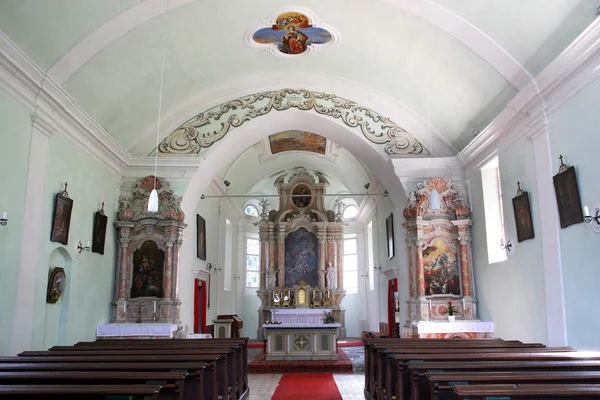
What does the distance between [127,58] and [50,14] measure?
73.6 inches

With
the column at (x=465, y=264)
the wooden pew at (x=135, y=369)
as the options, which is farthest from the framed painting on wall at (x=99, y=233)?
the column at (x=465, y=264)

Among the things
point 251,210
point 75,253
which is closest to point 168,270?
point 75,253

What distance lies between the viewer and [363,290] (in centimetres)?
1948

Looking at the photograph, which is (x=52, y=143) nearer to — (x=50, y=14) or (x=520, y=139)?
(x=50, y=14)

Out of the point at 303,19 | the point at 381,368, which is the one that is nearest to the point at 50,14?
the point at 303,19

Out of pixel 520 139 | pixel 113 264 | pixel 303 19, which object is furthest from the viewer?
pixel 113 264

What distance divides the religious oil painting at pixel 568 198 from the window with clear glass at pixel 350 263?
14.1m

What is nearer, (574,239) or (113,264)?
(574,239)

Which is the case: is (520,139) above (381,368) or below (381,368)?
above

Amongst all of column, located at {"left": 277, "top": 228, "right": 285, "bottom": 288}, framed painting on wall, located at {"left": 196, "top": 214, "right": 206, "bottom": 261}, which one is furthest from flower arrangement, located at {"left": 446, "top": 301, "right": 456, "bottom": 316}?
column, located at {"left": 277, "top": 228, "right": 285, "bottom": 288}

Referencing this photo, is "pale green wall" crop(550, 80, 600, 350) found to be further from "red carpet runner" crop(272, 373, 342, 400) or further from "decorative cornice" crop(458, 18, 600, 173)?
"red carpet runner" crop(272, 373, 342, 400)

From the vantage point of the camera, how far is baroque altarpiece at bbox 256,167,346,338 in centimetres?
1925

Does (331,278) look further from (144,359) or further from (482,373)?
(482,373)

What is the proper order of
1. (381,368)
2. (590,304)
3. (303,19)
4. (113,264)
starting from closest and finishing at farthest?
(590,304), (381,368), (303,19), (113,264)
